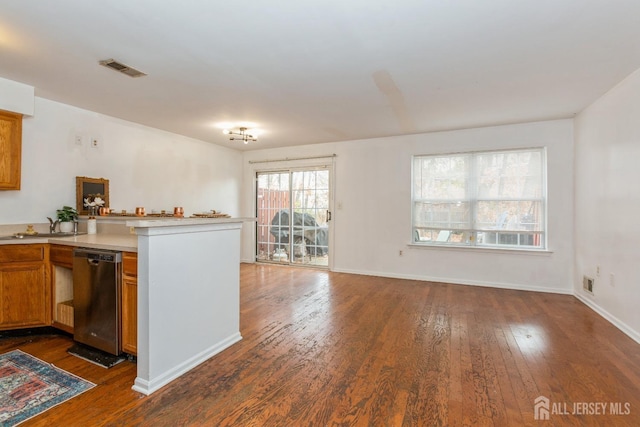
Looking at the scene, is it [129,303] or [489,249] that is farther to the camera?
[489,249]

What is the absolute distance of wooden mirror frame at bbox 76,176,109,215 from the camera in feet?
12.8

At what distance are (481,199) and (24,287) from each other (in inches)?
227

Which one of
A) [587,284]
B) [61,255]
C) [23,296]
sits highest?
[61,255]

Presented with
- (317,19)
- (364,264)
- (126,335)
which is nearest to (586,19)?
(317,19)

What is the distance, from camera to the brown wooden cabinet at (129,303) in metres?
2.27

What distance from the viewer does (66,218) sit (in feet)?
11.7

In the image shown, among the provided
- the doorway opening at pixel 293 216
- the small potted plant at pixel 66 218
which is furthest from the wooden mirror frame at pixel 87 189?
the doorway opening at pixel 293 216

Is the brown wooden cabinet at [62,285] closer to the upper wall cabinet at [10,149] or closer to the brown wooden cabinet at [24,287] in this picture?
the brown wooden cabinet at [24,287]

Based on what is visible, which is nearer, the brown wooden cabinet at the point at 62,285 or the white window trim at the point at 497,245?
the brown wooden cabinet at the point at 62,285

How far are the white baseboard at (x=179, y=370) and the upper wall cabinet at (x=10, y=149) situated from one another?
265 centimetres

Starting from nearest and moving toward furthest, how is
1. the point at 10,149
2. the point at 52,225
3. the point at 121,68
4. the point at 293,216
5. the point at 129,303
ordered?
the point at 129,303, the point at 121,68, the point at 10,149, the point at 52,225, the point at 293,216

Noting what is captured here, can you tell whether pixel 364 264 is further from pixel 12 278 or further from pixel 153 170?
pixel 12 278

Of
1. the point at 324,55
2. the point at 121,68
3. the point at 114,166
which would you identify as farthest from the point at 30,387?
the point at 324,55

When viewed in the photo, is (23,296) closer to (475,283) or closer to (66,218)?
(66,218)
